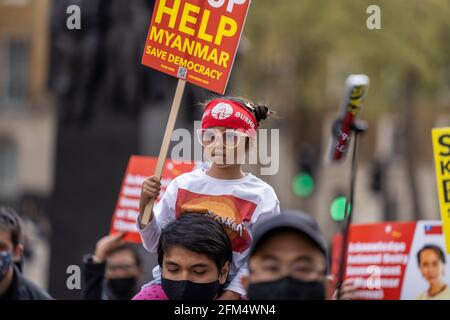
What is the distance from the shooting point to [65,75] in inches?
508

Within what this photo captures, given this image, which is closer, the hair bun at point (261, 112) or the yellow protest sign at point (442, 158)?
the hair bun at point (261, 112)

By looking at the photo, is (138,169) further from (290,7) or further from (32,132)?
(32,132)

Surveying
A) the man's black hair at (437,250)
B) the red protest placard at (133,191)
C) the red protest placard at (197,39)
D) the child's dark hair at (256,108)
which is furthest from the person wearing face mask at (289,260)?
the red protest placard at (133,191)

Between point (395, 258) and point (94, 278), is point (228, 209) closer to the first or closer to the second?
point (94, 278)

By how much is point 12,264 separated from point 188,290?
108 cm

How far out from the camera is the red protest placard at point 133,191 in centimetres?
646

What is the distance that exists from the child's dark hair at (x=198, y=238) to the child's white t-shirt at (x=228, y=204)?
184mm

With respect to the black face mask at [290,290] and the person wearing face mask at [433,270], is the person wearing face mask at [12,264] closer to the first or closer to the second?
the black face mask at [290,290]

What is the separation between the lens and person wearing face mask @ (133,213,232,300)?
14.4 ft

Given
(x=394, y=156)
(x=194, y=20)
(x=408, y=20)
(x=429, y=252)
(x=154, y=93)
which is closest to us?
(x=194, y=20)

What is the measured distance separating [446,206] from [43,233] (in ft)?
85.6

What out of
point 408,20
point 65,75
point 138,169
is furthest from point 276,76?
point 138,169

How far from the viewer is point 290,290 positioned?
3.83m
